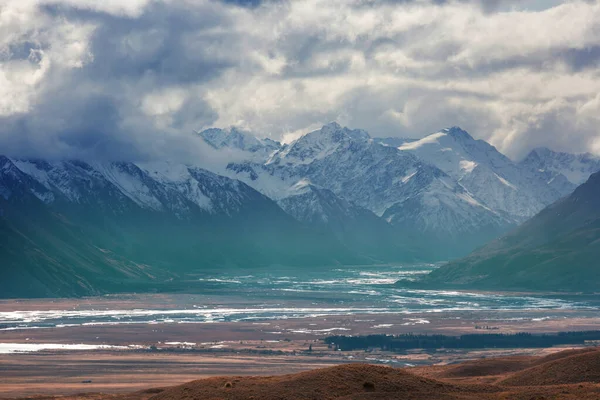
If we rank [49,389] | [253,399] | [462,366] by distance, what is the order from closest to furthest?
[253,399], [462,366], [49,389]

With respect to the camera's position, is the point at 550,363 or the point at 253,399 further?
the point at 550,363

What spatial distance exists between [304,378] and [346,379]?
15.8ft

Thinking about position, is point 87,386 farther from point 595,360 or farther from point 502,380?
point 595,360

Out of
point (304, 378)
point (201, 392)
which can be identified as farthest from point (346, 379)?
point (201, 392)

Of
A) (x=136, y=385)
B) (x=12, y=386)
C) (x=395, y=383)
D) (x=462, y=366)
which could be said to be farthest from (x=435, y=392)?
(x=12, y=386)

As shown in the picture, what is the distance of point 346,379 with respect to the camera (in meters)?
122

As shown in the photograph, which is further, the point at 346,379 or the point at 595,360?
the point at 595,360

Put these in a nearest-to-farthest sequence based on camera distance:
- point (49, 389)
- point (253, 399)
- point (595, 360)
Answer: point (253, 399) < point (595, 360) < point (49, 389)

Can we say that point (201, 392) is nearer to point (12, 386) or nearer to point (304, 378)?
point (304, 378)

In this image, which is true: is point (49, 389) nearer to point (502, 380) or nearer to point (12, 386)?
point (12, 386)

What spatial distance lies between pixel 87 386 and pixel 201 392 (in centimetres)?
8273

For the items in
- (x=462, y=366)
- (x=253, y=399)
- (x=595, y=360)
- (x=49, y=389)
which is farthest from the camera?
(x=49, y=389)

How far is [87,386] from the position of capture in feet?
648

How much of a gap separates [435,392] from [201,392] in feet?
85.7
